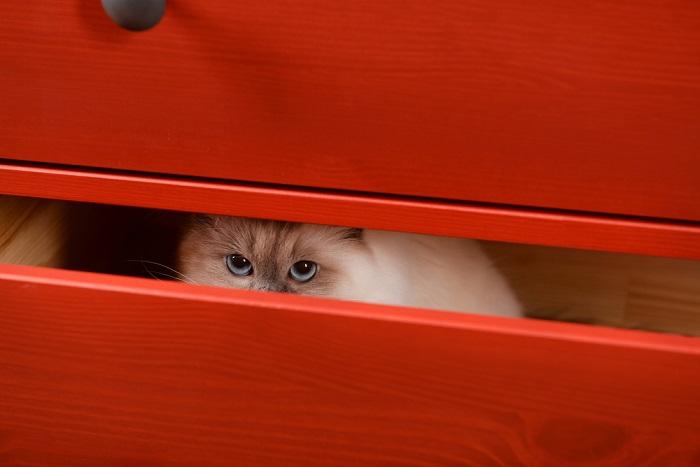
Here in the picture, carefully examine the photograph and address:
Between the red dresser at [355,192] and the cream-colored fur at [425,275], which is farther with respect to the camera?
the cream-colored fur at [425,275]

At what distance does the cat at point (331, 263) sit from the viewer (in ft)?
2.80

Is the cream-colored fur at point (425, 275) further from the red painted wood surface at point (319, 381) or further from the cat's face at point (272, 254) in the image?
the red painted wood surface at point (319, 381)

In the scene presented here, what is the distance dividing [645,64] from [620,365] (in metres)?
0.22

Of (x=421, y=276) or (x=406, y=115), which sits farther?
(x=421, y=276)

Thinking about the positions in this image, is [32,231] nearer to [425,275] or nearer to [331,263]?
[331,263]

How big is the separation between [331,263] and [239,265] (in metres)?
0.12

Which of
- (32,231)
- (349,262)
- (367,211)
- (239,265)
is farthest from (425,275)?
(32,231)

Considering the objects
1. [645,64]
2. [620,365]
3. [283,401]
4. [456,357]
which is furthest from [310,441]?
[645,64]

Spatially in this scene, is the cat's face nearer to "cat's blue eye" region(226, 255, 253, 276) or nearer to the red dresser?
"cat's blue eye" region(226, 255, 253, 276)

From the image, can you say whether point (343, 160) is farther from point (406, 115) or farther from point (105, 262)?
point (105, 262)

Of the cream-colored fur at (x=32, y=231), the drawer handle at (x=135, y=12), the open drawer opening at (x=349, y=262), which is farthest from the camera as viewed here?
the open drawer opening at (x=349, y=262)

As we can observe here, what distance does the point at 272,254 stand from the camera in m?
0.85

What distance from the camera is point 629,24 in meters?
0.48

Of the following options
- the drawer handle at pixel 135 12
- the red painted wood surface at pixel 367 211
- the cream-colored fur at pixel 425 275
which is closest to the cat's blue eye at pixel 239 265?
the cream-colored fur at pixel 425 275
